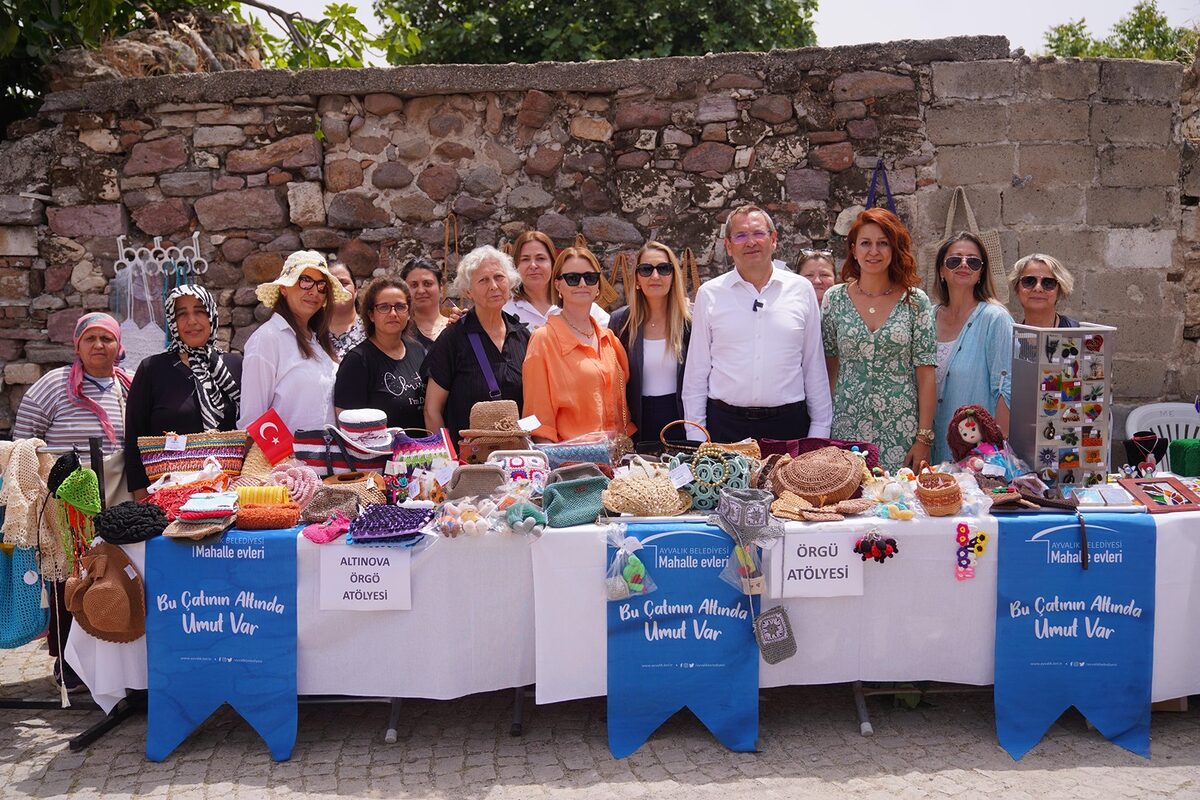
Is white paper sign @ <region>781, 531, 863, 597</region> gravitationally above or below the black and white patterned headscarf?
below

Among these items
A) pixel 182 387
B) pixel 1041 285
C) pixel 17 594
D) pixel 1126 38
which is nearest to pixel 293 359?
pixel 182 387

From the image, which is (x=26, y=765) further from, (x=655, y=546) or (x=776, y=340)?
(x=776, y=340)

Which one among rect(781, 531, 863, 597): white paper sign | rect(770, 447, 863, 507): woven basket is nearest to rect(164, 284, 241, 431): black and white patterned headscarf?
rect(770, 447, 863, 507): woven basket

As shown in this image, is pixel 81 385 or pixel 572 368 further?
pixel 81 385

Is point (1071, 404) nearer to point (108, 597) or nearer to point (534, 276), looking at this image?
point (534, 276)

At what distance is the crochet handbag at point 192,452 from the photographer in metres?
3.92

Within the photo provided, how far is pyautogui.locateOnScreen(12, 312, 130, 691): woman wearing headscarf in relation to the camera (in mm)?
4297

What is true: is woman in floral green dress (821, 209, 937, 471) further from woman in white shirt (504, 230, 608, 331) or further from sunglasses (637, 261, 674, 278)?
woman in white shirt (504, 230, 608, 331)

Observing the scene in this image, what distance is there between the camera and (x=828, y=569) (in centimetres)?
346

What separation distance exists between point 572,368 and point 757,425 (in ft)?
2.78

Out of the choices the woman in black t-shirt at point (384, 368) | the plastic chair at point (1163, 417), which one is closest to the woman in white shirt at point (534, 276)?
the woman in black t-shirt at point (384, 368)

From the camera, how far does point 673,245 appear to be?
249 inches

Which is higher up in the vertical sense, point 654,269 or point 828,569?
point 654,269

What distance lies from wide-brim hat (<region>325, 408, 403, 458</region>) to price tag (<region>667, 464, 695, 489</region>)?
1.17m
